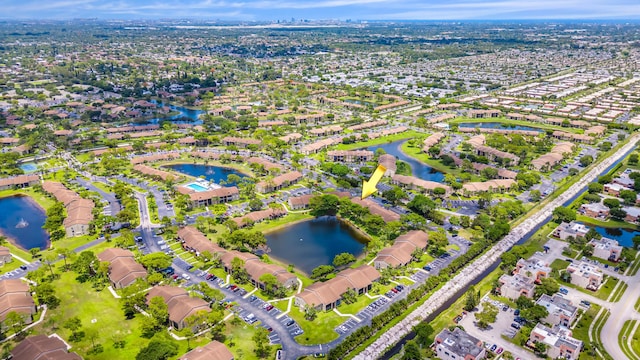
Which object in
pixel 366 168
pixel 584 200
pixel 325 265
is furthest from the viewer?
pixel 366 168

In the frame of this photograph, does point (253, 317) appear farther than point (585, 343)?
Yes

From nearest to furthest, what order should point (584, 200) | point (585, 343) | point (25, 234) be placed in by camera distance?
1. point (585, 343)
2. point (25, 234)
3. point (584, 200)

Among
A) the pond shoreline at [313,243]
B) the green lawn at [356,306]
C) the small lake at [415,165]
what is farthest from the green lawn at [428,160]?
the green lawn at [356,306]

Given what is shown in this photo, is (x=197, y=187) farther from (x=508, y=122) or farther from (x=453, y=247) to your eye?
(x=508, y=122)

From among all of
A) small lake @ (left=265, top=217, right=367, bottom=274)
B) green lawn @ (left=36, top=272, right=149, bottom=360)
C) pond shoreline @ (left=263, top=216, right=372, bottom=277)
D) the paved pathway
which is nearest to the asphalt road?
green lawn @ (left=36, top=272, right=149, bottom=360)

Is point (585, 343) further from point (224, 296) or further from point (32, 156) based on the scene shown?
point (32, 156)

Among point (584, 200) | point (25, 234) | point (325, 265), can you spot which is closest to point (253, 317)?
point (325, 265)

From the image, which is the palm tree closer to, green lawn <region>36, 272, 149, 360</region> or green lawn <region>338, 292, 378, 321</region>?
green lawn <region>36, 272, 149, 360</region>

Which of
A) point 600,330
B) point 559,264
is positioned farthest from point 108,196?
point 600,330
